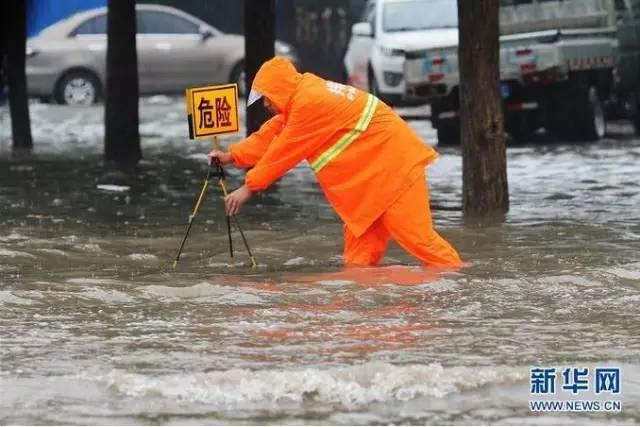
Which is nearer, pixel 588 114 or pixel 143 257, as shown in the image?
pixel 143 257

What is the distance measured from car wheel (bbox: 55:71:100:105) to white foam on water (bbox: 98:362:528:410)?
871 inches

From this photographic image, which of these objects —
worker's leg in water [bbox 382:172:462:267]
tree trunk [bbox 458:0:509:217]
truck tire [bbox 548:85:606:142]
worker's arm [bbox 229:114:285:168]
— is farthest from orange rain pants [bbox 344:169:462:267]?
truck tire [bbox 548:85:606:142]

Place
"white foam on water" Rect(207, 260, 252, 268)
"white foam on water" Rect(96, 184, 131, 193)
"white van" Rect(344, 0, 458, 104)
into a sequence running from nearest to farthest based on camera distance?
"white foam on water" Rect(207, 260, 252, 268) → "white foam on water" Rect(96, 184, 131, 193) → "white van" Rect(344, 0, 458, 104)

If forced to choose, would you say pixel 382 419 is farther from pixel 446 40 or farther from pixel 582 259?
pixel 446 40

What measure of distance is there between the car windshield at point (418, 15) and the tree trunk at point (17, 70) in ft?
17.1

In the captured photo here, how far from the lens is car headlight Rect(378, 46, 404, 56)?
22.7 metres

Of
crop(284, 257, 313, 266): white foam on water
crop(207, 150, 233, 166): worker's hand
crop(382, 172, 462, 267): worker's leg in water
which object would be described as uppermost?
crop(207, 150, 233, 166): worker's hand

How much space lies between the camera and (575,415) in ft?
21.7

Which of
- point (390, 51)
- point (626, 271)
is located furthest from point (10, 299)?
point (390, 51)

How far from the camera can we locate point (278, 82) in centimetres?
934

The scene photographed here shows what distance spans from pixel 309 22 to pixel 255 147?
982 inches

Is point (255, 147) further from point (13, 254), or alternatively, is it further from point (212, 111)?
point (13, 254)

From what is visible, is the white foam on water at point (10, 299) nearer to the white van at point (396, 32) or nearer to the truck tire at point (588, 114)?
the truck tire at point (588, 114)

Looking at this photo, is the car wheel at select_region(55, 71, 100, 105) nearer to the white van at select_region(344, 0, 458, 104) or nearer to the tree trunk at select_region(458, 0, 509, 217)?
the white van at select_region(344, 0, 458, 104)
